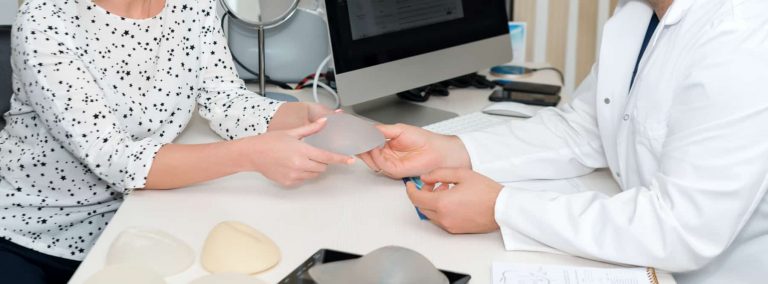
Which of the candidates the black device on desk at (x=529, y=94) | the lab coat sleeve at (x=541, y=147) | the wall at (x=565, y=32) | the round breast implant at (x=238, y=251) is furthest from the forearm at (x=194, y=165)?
the wall at (x=565, y=32)

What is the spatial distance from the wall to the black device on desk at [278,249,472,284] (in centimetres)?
180

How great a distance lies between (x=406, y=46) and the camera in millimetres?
1662

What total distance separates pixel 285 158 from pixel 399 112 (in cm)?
57

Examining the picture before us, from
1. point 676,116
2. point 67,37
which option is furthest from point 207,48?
point 676,116

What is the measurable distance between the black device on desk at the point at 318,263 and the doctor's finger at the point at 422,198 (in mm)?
165

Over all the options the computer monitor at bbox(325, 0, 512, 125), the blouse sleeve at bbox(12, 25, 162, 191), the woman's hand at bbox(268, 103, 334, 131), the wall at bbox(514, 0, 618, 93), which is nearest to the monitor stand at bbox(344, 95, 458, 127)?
the computer monitor at bbox(325, 0, 512, 125)

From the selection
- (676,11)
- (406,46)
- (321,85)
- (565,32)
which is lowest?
(565,32)

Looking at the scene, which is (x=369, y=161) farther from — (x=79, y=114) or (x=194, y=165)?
(x=79, y=114)

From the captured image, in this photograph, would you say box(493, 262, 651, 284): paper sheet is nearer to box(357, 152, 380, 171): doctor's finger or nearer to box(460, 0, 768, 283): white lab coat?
box(460, 0, 768, 283): white lab coat

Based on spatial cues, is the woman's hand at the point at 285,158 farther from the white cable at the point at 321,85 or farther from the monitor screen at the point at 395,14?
the white cable at the point at 321,85

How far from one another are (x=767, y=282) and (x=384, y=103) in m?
0.96

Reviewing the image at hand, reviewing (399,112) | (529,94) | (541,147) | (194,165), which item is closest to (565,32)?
(529,94)

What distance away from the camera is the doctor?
→ 970 mm

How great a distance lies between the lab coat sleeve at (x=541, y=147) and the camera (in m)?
1.34
